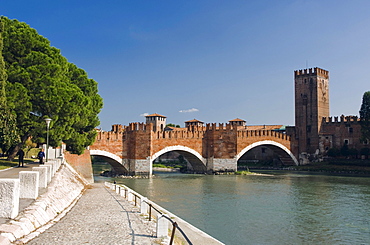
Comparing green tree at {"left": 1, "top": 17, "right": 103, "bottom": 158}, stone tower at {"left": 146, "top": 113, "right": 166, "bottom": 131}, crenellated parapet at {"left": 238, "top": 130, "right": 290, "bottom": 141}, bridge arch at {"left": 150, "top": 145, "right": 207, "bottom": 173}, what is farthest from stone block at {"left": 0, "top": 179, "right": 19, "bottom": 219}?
stone tower at {"left": 146, "top": 113, "right": 166, "bottom": 131}

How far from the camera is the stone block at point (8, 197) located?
6.66 meters

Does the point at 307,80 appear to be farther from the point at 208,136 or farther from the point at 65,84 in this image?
the point at 65,84

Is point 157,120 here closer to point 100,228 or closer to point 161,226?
point 100,228

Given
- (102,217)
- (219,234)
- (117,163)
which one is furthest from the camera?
(117,163)

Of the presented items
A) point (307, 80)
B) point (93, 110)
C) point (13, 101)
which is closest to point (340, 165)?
point (307, 80)

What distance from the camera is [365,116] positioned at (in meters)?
44.2

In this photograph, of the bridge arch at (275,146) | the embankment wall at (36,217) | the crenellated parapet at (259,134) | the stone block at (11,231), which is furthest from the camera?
the bridge arch at (275,146)

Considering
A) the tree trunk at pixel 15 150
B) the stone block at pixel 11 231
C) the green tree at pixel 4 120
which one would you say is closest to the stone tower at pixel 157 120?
the tree trunk at pixel 15 150

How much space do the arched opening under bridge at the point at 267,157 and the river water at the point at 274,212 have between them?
63.3 feet

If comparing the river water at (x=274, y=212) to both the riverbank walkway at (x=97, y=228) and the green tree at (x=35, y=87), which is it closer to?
the riverbank walkway at (x=97, y=228)

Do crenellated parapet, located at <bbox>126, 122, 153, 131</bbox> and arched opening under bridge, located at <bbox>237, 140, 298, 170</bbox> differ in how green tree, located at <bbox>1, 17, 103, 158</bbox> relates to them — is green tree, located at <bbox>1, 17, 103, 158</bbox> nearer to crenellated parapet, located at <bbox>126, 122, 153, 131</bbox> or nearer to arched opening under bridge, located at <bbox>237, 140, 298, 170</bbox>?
crenellated parapet, located at <bbox>126, 122, 153, 131</bbox>

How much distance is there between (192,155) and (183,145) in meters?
1.87

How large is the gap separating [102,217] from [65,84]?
12.6 meters

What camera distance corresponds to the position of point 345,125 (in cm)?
4906
